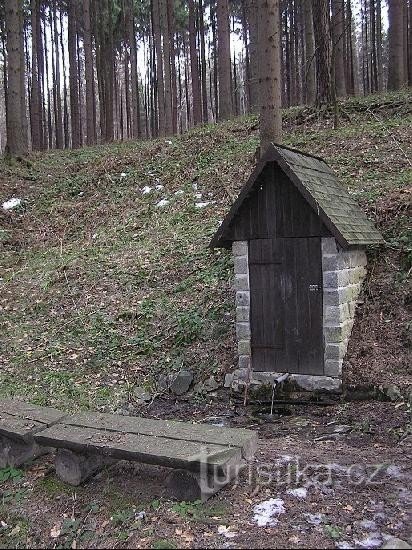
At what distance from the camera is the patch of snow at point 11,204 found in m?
14.3

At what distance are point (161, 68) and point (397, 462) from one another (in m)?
20.3

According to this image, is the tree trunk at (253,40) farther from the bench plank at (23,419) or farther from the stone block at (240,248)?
A: the bench plank at (23,419)

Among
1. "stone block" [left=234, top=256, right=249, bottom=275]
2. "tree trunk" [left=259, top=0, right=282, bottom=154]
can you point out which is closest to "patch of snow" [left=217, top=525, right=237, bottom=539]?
"stone block" [left=234, top=256, right=249, bottom=275]

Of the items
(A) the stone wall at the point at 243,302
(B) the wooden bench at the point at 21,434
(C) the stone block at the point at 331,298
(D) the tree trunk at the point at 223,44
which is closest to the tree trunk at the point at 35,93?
(D) the tree trunk at the point at 223,44

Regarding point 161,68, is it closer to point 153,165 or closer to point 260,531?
point 153,165

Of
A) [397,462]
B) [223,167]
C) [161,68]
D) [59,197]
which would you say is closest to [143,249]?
[223,167]

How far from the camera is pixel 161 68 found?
21.6 meters

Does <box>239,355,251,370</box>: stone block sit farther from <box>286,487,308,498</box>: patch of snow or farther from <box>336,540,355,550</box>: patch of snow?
<box>336,540,355,550</box>: patch of snow

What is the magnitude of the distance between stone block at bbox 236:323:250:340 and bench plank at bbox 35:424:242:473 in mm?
3021

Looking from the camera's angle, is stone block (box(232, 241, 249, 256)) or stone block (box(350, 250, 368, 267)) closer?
A: stone block (box(350, 250, 368, 267))

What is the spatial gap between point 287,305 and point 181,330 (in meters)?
2.13

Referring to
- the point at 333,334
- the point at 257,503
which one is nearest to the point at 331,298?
the point at 333,334

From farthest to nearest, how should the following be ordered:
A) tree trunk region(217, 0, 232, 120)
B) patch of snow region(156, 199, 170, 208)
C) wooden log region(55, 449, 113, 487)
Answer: tree trunk region(217, 0, 232, 120) < patch of snow region(156, 199, 170, 208) < wooden log region(55, 449, 113, 487)

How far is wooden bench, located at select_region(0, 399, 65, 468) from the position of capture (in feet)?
16.3
